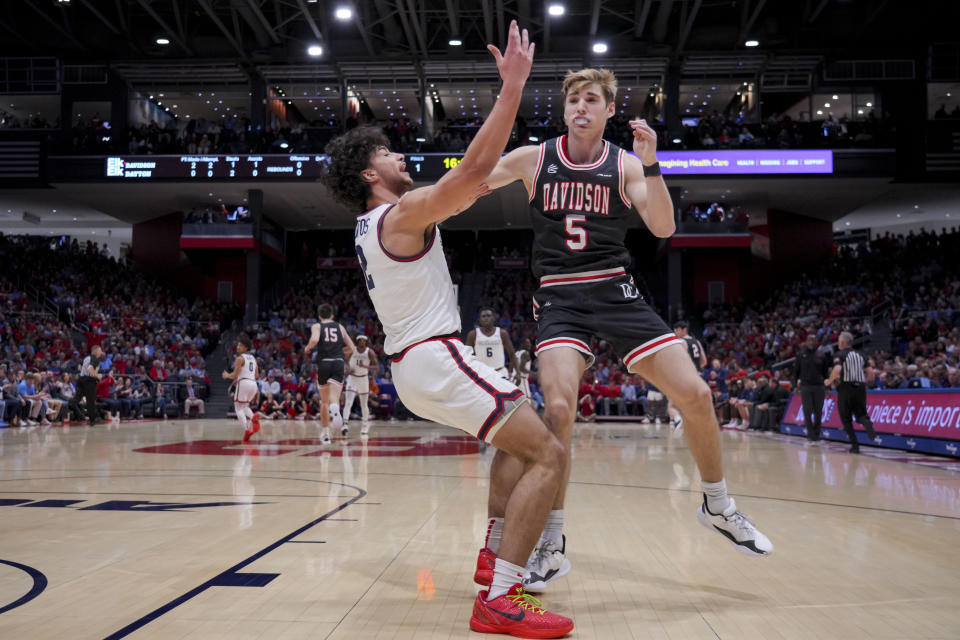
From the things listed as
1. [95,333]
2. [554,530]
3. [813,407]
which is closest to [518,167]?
[554,530]

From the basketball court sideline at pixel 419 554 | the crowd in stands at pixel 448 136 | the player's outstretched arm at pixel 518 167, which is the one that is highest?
the crowd in stands at pixel 448 136

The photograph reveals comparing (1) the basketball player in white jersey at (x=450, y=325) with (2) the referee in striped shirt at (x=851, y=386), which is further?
(2) the referee in striped shirt at (x=851, y=386)

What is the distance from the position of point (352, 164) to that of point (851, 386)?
977 centimetres

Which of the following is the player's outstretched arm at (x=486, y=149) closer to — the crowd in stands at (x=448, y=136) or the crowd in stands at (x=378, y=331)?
the crowd in stands at (x=378, y=331)

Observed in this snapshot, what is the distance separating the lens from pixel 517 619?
2.81 metres

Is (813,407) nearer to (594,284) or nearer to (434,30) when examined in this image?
(594,284)

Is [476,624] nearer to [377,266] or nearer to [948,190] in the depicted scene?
[377,266]

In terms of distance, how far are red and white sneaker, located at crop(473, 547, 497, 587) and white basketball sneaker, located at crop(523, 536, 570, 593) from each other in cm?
17

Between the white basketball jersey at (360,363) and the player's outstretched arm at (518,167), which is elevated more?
the player's outstretched arm at (518,167)

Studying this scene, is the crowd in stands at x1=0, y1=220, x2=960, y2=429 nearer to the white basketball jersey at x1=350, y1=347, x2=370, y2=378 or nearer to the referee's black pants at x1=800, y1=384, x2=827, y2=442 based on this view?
the referee's black pants at x1=800, y1=384, x2=827, y2=442

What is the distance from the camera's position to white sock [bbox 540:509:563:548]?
141 inches

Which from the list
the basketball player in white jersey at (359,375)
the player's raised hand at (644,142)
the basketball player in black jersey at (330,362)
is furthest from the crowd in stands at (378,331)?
the player's raised hand at (644,142)

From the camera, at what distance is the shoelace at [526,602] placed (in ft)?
9.41

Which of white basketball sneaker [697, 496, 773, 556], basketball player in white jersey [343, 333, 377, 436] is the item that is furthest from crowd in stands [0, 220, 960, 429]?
white basketball sneaker [697, 496, 773, 556]
